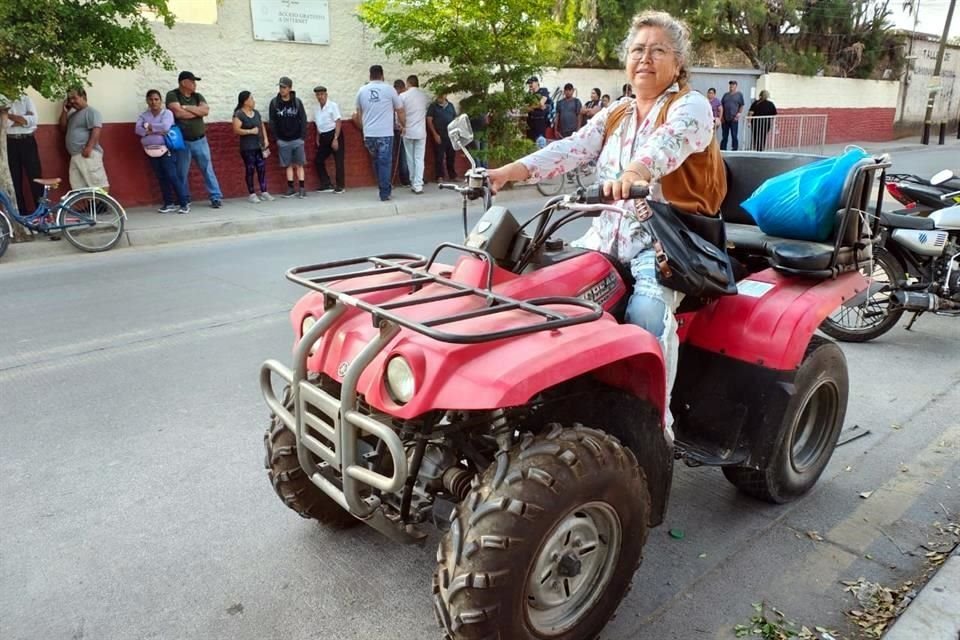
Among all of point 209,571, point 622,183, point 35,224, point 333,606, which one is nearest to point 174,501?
point 209,571

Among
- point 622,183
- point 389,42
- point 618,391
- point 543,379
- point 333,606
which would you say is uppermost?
point 389,42

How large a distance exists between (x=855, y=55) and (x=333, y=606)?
3530cm

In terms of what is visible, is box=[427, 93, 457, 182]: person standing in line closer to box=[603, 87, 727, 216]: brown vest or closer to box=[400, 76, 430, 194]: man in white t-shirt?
box=[400, 76, 430, 194]: man in white t-shirt

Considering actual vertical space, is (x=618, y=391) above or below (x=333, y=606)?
above

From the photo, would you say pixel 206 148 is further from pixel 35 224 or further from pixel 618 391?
pixel 618 391

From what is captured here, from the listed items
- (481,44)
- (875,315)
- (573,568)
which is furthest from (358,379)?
(481,44)

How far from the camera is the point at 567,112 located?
1767cm

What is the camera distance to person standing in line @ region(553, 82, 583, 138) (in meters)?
17.6

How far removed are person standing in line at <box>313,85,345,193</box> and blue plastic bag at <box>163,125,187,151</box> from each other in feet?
9.74

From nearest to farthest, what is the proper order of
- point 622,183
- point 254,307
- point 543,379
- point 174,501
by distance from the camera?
point 543,379 → point 622,183 → point 174,501 → point 254,307

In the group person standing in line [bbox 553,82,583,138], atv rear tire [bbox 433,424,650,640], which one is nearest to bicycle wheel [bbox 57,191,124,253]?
atv rear tire [bbox 433,424,650,640]

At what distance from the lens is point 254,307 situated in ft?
23.3


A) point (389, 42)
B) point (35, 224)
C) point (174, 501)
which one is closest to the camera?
point (174, 501)

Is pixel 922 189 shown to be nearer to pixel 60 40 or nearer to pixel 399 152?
pixel 60 40
